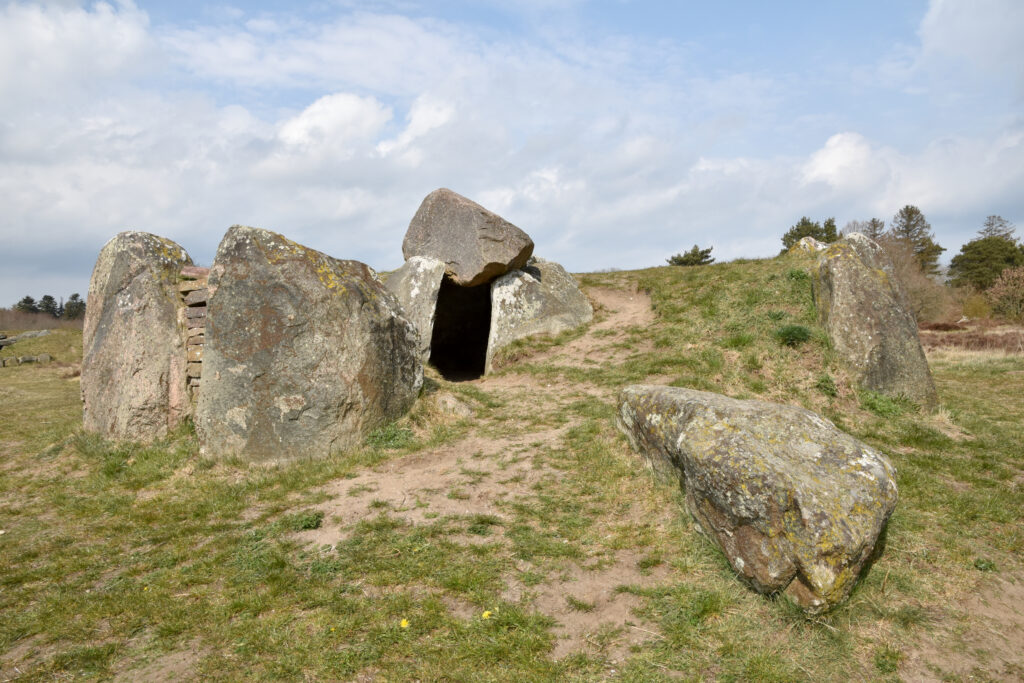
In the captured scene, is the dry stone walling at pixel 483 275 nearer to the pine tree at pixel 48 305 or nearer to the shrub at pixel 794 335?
the shrub at pixel 794 335

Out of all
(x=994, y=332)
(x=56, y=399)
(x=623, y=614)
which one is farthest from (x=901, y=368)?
(x=56, y=399)

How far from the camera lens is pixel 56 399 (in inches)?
632

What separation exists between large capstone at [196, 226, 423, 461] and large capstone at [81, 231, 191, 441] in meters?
1.33

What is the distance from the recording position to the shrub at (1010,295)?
89.5 ft

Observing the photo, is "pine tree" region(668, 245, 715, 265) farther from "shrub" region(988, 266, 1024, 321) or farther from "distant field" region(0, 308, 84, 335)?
"distant field" region(0, 308, 84, 335)

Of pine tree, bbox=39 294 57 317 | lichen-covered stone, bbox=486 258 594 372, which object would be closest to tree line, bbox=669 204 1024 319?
lichen-covered stone, bbox=486 258 594 372

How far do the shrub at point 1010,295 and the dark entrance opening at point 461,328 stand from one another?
1000 inches

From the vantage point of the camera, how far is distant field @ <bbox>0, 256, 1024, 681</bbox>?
14.4 feet

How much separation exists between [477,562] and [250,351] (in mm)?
4544

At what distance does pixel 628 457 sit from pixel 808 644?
134 inches

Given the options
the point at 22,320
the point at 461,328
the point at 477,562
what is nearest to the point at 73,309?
the point at 22,320

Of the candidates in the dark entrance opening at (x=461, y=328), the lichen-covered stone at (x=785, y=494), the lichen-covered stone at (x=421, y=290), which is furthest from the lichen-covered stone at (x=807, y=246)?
the lichen-covered stone at (x=785, y=494)

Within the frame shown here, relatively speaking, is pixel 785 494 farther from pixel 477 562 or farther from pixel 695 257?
pixel 695 257

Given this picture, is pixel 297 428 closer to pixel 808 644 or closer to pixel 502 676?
pixel 502 676
